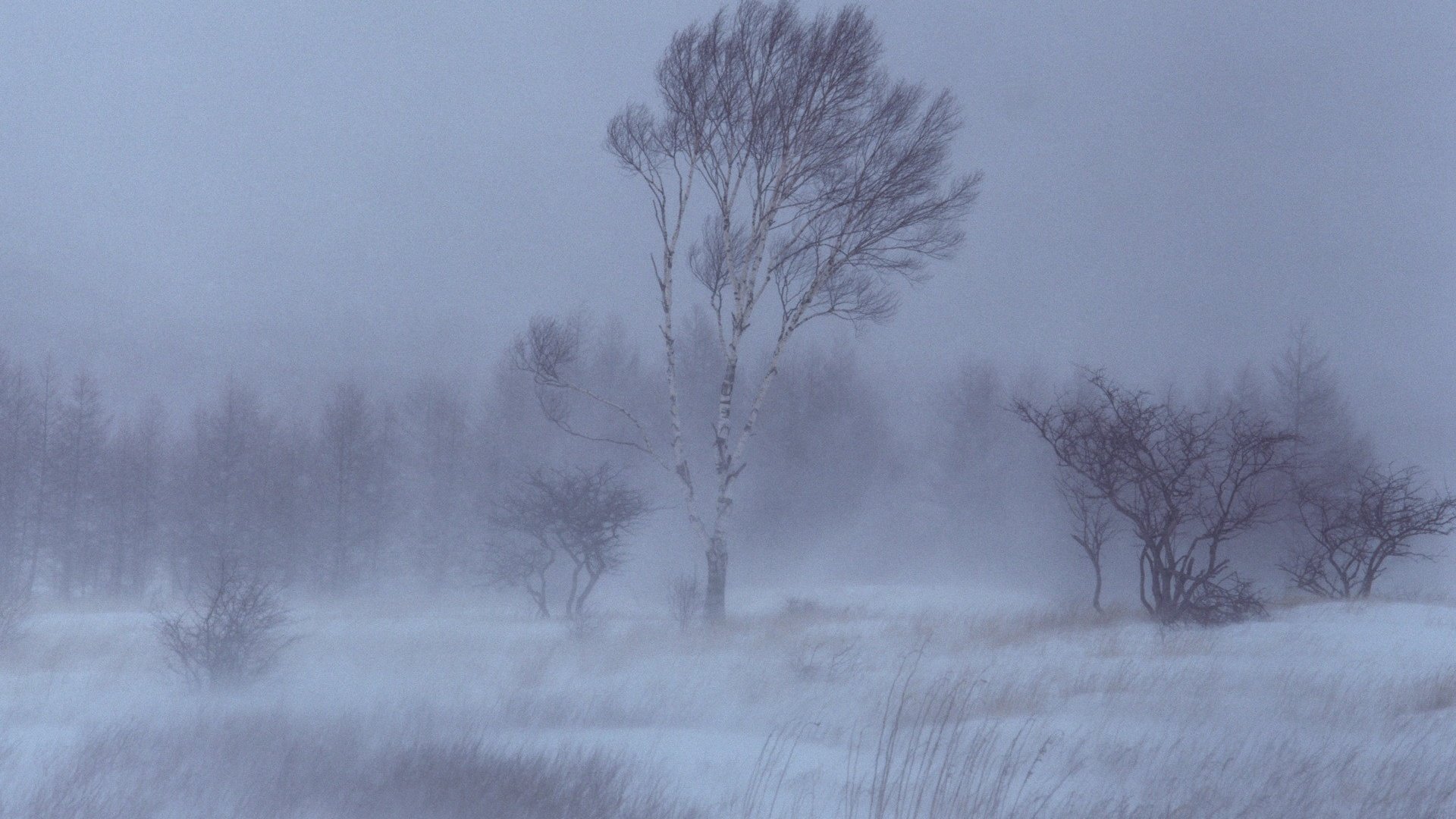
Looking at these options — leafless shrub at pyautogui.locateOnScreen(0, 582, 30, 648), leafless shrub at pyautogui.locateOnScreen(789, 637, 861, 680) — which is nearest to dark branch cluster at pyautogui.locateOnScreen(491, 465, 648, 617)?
leafless shrub at pyautogui.locateOnScreen(789, 637, 861, 680)

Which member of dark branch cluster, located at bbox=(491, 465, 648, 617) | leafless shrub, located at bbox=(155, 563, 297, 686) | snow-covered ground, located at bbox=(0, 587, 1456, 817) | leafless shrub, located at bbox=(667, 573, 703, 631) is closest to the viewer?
snow-covered ground, located at bbox=(0, 587, 1456, 817)

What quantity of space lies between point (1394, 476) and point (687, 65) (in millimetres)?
16996

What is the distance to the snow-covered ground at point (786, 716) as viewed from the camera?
5082mm

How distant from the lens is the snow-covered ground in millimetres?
5082

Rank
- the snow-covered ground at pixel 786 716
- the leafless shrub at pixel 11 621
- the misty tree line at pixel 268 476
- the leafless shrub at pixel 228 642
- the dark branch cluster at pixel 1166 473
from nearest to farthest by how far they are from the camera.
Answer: the snow-covered ground at pixel 786 716
the leafless shrub at pixel 228 642
the leafless shrub at pixel 11 621
the dark branch cluster at pixel 1166 473
the misty tree line at pixel 268 476

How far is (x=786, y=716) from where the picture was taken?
7484 millimetres

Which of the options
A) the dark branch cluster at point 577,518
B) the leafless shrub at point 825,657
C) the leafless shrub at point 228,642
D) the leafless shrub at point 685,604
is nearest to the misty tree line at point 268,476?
the dark branch cluster at point 577,518

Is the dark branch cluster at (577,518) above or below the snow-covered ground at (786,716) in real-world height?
above

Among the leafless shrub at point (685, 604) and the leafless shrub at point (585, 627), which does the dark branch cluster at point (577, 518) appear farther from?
the leafless shrub at point (585, 627)

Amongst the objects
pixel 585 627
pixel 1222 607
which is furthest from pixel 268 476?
pixel 1222 607

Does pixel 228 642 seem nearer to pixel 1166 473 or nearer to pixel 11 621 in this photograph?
pixel 11 621

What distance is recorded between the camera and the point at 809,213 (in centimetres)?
1517

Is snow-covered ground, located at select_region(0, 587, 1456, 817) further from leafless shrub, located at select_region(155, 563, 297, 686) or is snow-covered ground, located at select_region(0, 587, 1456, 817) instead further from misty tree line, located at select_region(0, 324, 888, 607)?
misty tree line, located at select_region(0, 324, 888, 607)

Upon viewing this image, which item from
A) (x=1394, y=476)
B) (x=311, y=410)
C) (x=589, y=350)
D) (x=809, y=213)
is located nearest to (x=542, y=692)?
(x=809, y=213)
